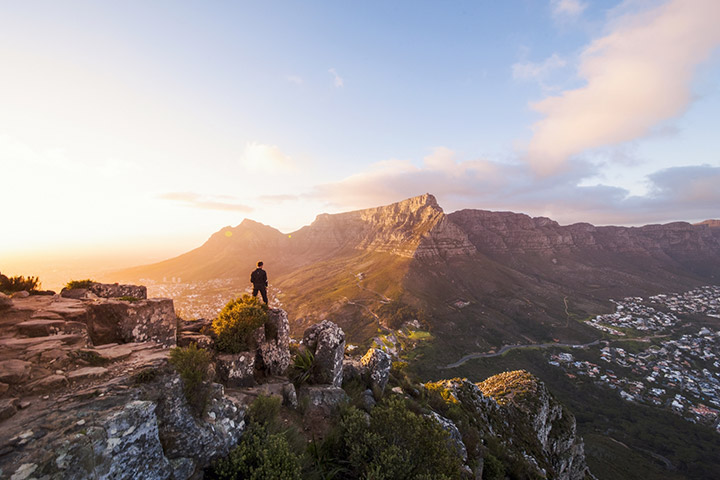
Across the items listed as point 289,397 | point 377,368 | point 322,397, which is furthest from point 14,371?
point 377,368

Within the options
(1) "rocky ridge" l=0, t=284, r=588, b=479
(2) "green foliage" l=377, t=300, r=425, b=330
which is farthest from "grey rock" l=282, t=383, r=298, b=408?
(2) "green foliage" l=377, t=300, r=425, b=330

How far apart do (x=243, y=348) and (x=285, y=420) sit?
3.26 m

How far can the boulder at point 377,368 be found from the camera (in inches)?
585

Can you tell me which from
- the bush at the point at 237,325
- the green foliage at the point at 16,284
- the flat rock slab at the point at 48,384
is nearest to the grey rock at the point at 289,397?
the bush at the point at 237,325

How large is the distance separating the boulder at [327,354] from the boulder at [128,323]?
6.25 meters

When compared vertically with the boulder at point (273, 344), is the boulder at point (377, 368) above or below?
below

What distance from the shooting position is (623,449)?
178ft

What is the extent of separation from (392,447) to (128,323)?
1015 cm

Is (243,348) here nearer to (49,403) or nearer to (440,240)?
(49,403)

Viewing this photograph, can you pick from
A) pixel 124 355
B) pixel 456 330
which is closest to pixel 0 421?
pixel 124 355

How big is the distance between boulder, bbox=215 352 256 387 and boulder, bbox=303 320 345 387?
3360 mm

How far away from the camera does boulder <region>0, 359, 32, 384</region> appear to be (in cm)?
549

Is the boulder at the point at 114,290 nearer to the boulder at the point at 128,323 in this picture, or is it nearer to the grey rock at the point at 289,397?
the boulder at the point at 128,323

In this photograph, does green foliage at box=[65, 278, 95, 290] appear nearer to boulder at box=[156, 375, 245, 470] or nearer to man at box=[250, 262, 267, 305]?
man at box=[250, 262, 267, 305]
